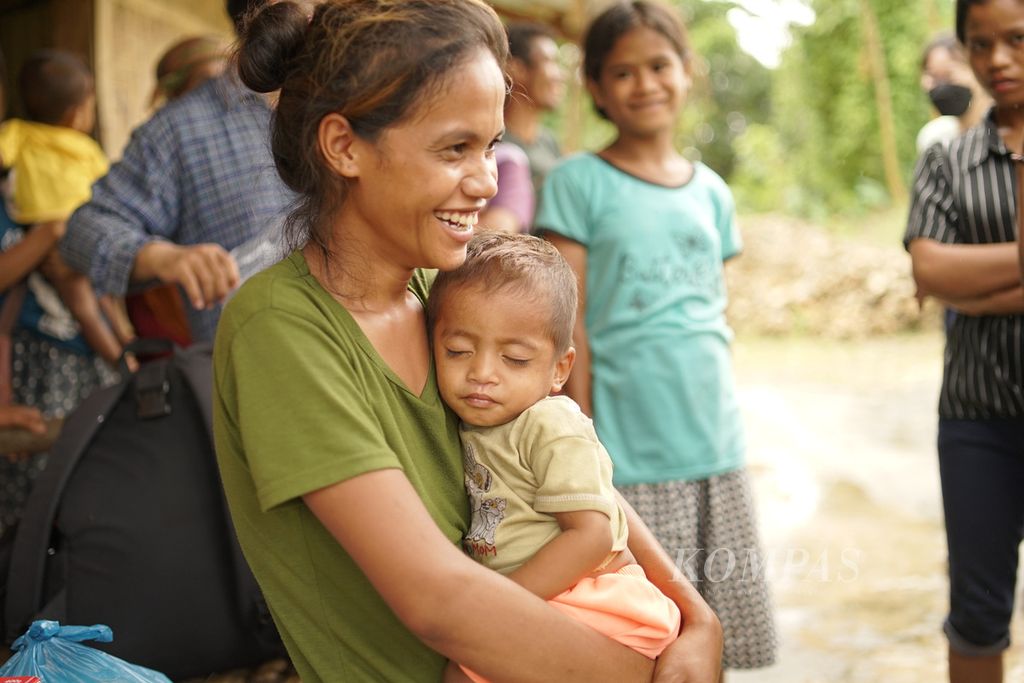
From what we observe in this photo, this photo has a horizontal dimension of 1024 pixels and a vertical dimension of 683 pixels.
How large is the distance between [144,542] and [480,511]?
842 millimetres

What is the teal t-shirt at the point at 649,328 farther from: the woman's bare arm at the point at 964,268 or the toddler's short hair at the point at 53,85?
the toddler's short hair at the point at 53,85

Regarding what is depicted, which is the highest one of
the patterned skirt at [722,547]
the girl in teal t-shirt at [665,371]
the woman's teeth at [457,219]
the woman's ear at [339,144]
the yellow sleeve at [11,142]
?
the yellow sleeve at [11,142]

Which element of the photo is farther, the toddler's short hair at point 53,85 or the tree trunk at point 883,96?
the tree trunk at point 883,96

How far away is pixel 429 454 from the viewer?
152 centimetres

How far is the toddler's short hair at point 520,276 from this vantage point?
1.63 meters

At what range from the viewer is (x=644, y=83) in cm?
311

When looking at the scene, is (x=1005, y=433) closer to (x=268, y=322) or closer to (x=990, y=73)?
(x=990, y=73)

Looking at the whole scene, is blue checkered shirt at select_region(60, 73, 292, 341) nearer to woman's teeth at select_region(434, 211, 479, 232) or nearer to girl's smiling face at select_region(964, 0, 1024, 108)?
woman's teeth at select_region(434, 211, 479, 232)

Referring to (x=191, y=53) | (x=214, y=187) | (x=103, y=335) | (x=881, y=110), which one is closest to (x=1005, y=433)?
(x=214, y=187)

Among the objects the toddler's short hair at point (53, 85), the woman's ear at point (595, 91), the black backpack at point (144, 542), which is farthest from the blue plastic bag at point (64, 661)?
the toddler's short hair at point (53, 85)

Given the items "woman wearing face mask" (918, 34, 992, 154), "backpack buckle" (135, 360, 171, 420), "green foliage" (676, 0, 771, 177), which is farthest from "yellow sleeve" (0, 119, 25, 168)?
"green foliage" (676, 0, 771, 177)

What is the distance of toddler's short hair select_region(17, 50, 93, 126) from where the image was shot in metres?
4.23

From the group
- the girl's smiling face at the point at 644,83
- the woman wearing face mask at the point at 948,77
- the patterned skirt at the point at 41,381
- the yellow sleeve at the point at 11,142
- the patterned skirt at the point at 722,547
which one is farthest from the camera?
the woman wearing face mask at the point at 948,77

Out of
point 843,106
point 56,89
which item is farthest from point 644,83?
point 843,106
